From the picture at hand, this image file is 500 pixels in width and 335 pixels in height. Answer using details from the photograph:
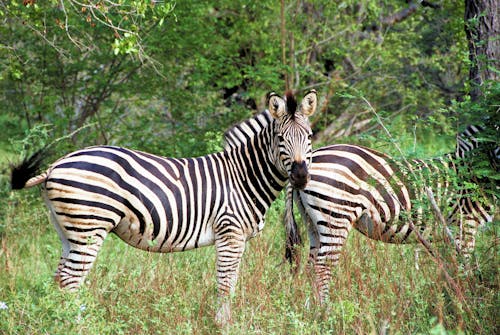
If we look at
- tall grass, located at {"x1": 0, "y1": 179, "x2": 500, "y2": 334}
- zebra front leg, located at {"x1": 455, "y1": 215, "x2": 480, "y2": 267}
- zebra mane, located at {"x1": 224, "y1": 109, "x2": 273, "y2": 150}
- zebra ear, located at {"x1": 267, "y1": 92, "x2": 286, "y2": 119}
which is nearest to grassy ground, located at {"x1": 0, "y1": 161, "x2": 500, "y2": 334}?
tall grass, located at {"x1": 0, "y1": 179, "x2": 500, "y2": 334}

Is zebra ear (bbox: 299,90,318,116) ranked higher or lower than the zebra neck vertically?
higher

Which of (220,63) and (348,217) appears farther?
(220,63)

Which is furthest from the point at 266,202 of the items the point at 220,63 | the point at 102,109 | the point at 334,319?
the point at 102,109

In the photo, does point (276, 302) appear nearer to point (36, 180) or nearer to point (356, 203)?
point (356, 203)

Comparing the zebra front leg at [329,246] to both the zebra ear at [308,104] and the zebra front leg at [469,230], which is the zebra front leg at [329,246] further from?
the zebra front leg at [469,230]

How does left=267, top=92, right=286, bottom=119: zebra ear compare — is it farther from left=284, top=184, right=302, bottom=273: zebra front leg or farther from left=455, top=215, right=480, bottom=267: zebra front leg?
left=455, top=215, right=480, bottom=267: zebra front leg

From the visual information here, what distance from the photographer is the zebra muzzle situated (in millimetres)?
5391

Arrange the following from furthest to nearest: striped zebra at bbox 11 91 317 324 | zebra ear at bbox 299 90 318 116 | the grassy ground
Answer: zebra ear at bbox 299 90 318 116 → striped zebra at bbox 11 91 317 324 → the grassy ground

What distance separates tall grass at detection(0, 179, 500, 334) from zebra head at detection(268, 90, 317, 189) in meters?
0.75

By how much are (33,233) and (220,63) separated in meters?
3.85

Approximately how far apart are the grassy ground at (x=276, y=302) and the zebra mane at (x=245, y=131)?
1005 mm

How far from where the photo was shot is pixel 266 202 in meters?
5.80

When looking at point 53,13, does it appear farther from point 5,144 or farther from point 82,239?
point 82,239

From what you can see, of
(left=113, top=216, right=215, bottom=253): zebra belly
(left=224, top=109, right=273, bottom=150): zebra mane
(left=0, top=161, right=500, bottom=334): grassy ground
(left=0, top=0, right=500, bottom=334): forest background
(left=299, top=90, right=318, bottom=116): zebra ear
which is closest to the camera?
(left=0, top=161, right=500, bottom=334): grassy ground
